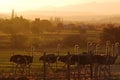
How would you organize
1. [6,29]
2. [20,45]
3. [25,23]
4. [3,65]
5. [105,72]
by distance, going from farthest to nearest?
[25,23] < [6,29] < [20,45] < [3,65] < [105,72]

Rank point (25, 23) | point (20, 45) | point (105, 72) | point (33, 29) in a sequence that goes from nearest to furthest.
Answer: point (105, 72), point (20, 45), point (33, 29), point (25, 23)

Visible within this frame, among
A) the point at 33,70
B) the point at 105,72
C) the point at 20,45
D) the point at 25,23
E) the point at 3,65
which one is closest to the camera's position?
the point at 105,72

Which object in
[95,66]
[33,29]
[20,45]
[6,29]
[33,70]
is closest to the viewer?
[95,66]

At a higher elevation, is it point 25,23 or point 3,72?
point 25,23

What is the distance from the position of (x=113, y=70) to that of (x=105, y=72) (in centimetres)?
315

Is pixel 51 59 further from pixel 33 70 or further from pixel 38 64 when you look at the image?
pixel 38 64

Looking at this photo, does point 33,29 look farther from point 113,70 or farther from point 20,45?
point 113,70

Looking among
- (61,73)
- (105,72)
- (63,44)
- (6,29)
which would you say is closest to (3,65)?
(61,73)

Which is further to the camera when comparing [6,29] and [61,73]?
[6,29]

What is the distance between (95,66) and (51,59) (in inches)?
97.5

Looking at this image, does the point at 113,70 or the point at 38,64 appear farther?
the point at 38,64

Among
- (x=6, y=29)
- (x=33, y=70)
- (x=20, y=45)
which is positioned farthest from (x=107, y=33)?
(x=33, y=70)

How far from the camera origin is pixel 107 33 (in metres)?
58.1

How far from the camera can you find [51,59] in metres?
26.4
